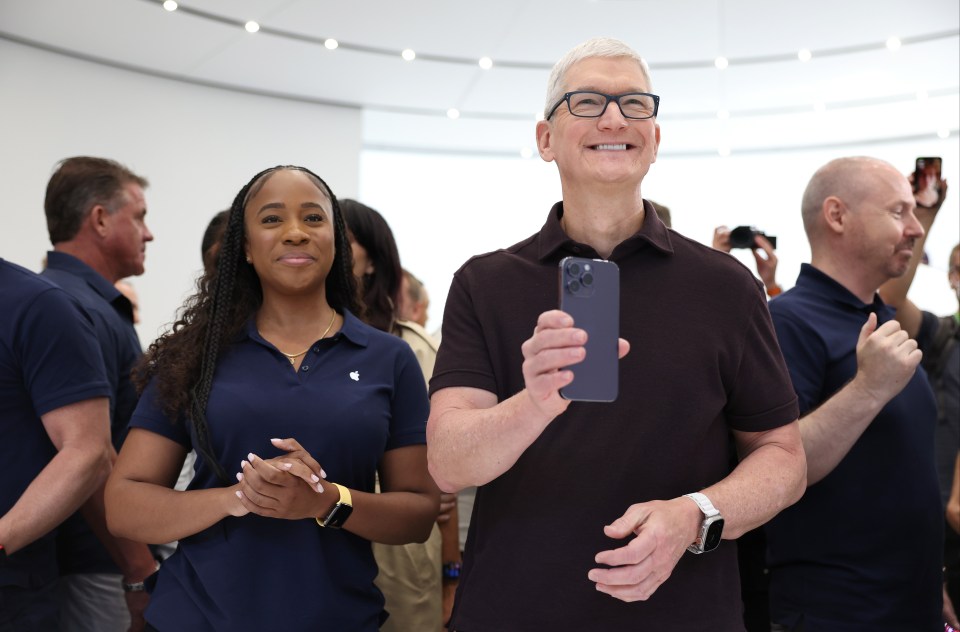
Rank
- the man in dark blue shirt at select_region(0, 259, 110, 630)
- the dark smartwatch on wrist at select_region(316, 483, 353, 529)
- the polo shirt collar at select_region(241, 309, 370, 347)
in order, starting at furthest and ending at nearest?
the man in dark blue shirt at select_region(0, 259, 110, 630), the polo shirt collar at select_region(241, 309, 370, 347), the dark smartwatch on wrist at select_region(316, 483, 353, 529)

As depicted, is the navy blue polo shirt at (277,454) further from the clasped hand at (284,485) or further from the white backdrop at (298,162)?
the white backdrop at (298,162)

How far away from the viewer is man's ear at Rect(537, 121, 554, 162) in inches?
70.4

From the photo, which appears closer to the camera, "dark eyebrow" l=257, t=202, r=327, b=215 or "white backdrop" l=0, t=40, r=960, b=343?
"dark eyebrow" l=257, t=202, r=327, b=215

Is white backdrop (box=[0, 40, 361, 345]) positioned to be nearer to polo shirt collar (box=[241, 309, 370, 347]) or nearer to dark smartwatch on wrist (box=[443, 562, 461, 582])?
dark smartwatch on wrist (box=[443, 562, 461, 582])

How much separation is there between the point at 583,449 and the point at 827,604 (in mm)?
1055

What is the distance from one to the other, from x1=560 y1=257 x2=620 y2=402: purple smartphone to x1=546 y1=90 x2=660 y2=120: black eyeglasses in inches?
16.9

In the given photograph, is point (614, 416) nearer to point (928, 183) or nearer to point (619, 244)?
point (619, 244)

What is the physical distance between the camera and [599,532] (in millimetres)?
1550

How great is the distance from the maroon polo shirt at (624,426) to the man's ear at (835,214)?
106cm

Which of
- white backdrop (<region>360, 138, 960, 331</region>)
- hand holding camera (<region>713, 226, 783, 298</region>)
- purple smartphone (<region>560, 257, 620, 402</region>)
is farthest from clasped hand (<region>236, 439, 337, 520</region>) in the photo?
white backdrop (<region>360, 138, 960, 331</region>)

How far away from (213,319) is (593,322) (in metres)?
1.17

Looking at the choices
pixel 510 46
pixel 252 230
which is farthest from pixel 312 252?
pixel 510 46

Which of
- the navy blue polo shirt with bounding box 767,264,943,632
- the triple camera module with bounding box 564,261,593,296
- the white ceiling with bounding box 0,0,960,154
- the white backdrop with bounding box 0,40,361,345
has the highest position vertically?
the white ceiling with bounding box 0,0,960,154

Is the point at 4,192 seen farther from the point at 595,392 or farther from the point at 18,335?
the point at 595,392
